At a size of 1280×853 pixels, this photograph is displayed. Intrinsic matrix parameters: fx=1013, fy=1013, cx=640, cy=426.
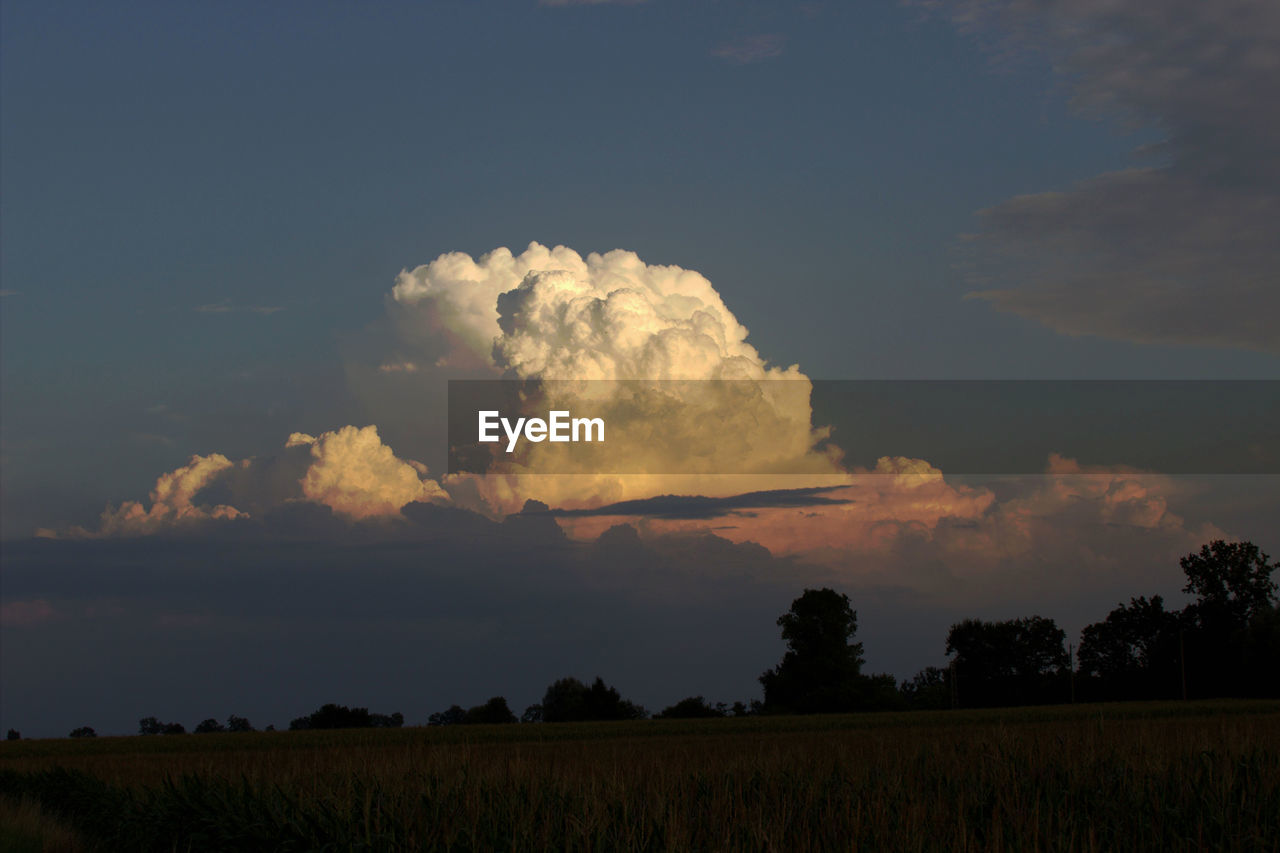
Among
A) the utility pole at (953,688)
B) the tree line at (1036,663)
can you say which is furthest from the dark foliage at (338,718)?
the utility pole at (953,688)

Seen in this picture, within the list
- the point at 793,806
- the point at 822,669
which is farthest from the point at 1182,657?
the point at 793,806

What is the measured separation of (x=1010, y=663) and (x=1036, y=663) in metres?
2.66

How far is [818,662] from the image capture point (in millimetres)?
99250

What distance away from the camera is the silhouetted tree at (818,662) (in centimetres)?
9525

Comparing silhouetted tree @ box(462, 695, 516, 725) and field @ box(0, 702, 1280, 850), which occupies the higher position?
field @ box(0, 702, 1280, 850)

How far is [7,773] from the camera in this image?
3025 centimetres

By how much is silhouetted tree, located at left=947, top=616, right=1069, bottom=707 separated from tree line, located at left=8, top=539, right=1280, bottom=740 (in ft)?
0.37

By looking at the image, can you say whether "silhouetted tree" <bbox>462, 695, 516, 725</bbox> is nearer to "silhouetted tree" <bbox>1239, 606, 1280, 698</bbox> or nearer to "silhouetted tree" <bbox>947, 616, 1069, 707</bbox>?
"silhouetted tree" <bbox>947, 616, 1069, 707</bbox>

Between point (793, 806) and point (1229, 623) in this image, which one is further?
point (1229, 623)

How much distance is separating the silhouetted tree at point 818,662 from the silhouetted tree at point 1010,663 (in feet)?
62.5

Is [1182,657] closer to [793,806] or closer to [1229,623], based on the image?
[1229,623]

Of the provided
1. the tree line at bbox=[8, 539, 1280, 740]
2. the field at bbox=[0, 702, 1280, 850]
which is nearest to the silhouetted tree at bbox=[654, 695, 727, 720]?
the tree line at bbox=[8, 539, 1280, 740]

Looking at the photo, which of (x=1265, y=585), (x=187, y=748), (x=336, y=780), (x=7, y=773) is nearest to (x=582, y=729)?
(x=187, y=748)

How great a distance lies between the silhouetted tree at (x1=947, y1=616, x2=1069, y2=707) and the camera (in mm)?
108438
